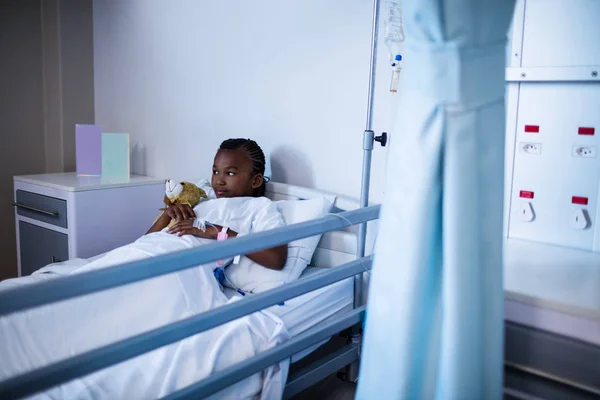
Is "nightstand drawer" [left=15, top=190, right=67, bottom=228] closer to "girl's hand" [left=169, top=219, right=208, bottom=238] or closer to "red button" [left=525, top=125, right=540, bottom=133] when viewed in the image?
"girl's hand" [left=169, top=219, right=208, bottom=238]

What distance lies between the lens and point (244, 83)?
212cm

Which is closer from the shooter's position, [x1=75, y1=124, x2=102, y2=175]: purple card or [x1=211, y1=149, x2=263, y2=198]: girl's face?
[x1=211, y1=149, x2=263, y2=198]: girl's face

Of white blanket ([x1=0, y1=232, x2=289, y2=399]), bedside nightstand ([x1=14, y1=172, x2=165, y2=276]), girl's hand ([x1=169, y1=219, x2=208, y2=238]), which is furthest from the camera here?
bedside nightstand ([x1=14, y1=172, x2=165, y2=276])

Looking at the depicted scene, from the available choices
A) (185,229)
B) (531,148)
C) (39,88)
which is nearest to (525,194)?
(531,148)

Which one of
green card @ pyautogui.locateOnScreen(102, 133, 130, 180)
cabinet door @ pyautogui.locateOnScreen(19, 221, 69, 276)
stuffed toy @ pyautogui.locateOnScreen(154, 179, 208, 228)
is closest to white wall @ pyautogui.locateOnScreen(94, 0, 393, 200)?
green card @ pyautogui.locateOnScreen(102, 133, 130, 180)

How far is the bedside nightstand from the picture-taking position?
213cm

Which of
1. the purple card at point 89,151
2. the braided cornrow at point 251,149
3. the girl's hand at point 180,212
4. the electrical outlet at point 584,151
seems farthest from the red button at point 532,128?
the purple card at point 89,151

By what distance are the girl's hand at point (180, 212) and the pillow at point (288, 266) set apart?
9.9 inches

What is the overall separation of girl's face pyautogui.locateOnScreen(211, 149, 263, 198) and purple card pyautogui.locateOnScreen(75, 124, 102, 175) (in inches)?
38.0

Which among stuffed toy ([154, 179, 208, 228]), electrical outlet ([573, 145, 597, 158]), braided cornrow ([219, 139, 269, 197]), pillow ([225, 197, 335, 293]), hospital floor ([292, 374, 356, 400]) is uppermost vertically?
electrical outlet ([573, 145, 597, 158])

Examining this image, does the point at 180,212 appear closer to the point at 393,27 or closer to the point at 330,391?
the point at 330,391

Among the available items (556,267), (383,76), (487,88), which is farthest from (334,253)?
(487,88)

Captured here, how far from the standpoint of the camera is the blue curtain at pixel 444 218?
0.75m

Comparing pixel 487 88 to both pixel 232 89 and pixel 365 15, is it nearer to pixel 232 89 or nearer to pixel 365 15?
pixel 365 15
